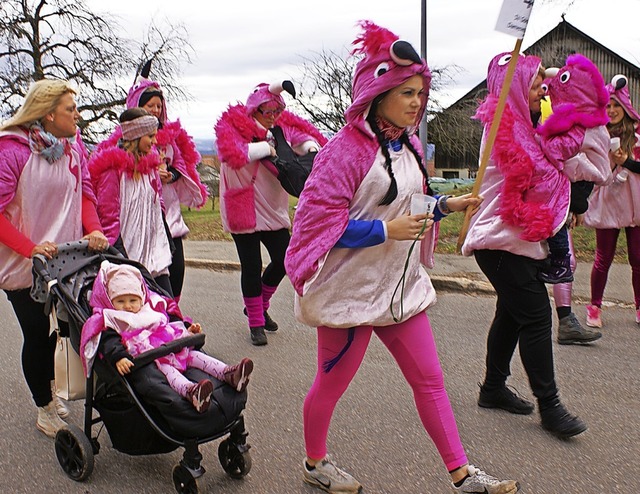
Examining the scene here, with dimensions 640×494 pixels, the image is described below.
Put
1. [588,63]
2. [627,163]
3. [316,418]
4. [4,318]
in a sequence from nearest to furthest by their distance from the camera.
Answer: [316,418] → [588,63] → [627,163] → [4,318]

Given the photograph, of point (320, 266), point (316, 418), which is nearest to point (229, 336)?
point (316, 418)

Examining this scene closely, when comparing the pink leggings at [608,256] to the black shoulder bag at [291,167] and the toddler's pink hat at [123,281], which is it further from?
the toddler's pink hat at [123,281]

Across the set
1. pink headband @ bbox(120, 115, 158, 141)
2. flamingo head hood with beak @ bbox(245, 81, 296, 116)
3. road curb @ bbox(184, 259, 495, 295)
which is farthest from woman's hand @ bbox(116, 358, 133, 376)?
road curb @ bbox(184, 259, 495, 295)

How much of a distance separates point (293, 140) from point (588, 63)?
2431 mm

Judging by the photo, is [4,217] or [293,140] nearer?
[4,217]

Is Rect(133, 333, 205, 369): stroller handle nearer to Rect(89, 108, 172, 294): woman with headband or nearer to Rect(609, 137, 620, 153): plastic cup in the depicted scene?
Rect(89, 108, 172, 294): woman with headband

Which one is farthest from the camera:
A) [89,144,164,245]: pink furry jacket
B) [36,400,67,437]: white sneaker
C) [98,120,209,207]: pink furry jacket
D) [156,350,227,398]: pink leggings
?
[98,120,209,207]: pink furry jacket

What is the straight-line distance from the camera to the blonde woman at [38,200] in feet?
11.7

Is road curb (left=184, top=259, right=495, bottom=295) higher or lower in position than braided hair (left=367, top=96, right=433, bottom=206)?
lower

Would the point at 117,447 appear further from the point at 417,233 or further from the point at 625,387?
the point at 625,387

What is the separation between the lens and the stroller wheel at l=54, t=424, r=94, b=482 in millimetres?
3295

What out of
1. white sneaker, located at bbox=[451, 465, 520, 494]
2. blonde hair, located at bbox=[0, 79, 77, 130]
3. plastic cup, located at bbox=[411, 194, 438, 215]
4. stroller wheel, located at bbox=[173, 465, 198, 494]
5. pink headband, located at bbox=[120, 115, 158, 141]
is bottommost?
stroller wheel, located at bbox=[173, 465, 198, 494]

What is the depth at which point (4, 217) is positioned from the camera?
356cm

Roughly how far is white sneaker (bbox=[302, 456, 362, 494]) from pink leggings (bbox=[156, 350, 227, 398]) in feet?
1.98
